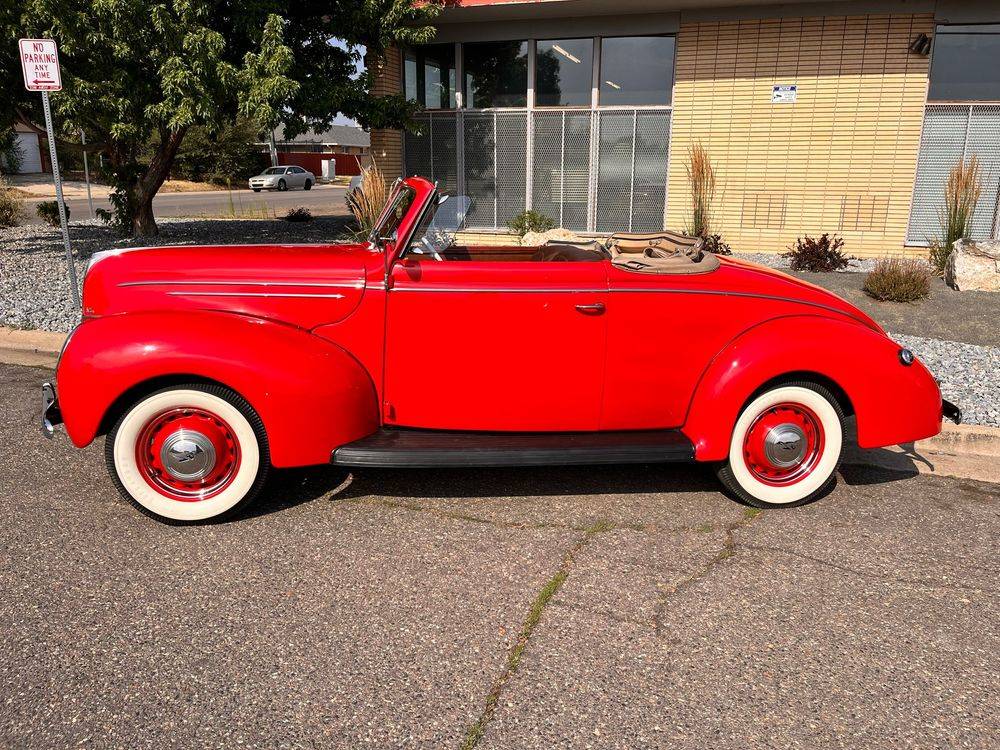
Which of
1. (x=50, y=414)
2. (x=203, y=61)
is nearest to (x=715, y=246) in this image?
(x=203, y=61)

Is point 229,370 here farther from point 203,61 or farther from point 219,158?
point 219,158

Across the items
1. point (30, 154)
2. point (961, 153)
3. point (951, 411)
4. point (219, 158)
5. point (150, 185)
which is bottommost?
point (951, 411)

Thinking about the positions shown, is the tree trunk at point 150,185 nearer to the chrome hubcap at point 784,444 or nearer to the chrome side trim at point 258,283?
the chrome side trim at point 258,283

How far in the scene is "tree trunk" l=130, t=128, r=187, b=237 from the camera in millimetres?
12961

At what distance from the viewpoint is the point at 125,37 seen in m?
9.69

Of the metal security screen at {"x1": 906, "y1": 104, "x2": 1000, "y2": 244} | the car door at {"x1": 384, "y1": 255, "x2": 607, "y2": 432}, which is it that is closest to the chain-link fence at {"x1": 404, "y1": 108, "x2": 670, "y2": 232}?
the metal security screen at {"x1": 906, "y1": 104, "x2": 1000, "y2": 244}

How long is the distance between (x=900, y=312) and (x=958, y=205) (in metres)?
3.70

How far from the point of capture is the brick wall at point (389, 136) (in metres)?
13.5

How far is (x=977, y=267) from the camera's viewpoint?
917cm

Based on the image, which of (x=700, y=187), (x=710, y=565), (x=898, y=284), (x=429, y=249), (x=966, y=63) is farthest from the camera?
(x=700, y=187)

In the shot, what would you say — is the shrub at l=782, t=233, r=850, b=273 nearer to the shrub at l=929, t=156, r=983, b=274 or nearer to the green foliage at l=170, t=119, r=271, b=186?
the shrub at l=929, t=156, r=983, b=274

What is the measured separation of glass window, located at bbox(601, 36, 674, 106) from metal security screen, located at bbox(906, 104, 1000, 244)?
4.09m

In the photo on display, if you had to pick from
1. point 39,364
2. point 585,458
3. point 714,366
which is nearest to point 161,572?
point 585,458

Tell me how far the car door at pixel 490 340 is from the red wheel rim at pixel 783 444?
855mm
